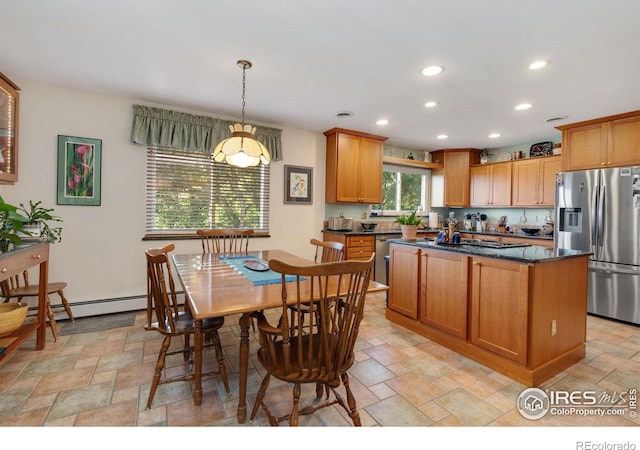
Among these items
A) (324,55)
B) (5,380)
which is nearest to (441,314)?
(324,55)

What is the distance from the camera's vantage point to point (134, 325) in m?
3.16

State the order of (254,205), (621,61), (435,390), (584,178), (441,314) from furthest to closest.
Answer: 1. (254,205)
2. (584,178)
3. (441,314)
4. (621,61)
5. (435,390)

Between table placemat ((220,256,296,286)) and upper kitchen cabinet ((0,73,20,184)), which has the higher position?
upper kitchen cabinet ((0,73,20,184))

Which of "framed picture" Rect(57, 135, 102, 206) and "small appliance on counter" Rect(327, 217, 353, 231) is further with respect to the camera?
"small appliance on counter" Rect(327, 217, 353, 231)

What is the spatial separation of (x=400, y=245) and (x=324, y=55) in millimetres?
1863

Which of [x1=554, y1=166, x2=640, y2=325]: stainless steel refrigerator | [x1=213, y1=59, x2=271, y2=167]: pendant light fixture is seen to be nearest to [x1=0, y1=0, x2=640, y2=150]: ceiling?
[x1=213, y1=59, x2=271, y2=167]: pendant light fixture

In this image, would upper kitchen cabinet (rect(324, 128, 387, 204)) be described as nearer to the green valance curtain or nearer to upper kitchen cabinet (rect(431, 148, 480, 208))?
the green valance curtain

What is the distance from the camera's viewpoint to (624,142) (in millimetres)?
3615

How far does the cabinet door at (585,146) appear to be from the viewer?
3799 millimetres

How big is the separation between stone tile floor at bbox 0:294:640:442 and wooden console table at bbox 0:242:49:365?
0.19 meters

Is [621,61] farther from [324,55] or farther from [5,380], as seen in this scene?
[5,380]

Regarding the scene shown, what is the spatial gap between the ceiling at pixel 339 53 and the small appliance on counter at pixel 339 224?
5.55ft

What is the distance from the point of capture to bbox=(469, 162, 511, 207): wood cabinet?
5199mm

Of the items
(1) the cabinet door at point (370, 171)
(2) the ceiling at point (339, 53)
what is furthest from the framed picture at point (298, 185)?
(2) the ceiling at point (339, 53)
